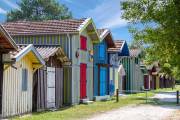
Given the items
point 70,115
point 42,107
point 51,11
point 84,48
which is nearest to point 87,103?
point 84,48

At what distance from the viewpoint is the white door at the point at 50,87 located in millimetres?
24641

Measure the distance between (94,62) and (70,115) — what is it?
41.9 feet

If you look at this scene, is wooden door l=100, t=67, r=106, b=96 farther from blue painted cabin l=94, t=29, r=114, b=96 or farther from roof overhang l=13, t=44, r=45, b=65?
roof overhang l=13, t=44, r=45, b=65

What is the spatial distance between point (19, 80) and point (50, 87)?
4303mm

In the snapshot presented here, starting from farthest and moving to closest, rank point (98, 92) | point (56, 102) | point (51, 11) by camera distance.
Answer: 1. point (51, 11)
2. point (98, 92)
3. point (56, 102)

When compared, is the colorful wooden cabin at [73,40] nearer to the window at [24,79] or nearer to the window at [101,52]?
the window at [101,52]

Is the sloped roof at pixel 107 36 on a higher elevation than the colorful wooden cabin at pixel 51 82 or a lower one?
higher

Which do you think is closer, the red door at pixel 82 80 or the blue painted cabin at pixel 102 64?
the red door at pixel 82 80

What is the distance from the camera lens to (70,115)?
2103cm

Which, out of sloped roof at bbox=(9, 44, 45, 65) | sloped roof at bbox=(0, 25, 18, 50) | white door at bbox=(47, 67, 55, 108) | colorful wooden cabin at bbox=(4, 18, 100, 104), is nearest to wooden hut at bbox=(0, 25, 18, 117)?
sloped roof at bbox=(0, 25, 18, 50)

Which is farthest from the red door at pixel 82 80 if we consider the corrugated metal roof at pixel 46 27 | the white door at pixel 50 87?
the white door at pixel 50 87

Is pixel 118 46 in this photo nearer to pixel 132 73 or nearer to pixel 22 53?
pixel 132 73

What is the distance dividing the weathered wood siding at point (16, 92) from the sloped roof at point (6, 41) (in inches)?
50.7

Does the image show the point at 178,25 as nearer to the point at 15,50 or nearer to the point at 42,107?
the point at 15,50
